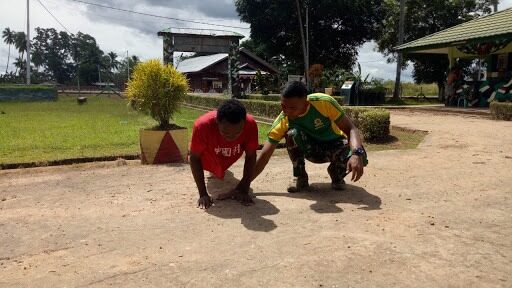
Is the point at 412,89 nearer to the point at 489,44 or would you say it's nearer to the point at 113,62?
the point at 489,44

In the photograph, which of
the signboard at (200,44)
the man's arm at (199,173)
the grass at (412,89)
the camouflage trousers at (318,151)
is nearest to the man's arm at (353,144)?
the camouflage trousers at (318,151)

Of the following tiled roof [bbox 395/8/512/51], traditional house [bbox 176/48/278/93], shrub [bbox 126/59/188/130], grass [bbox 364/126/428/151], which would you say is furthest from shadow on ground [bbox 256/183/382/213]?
traditional house [bbox 176/48/278/93]

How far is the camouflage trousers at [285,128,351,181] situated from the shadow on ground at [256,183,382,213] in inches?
7.7

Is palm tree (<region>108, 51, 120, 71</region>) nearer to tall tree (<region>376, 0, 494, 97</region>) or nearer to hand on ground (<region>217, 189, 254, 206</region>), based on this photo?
tall tree (<region>376, 0, 494, 97</region>)

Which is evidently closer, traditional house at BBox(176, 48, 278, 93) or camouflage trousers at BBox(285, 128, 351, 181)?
camouflage trousers at BBox(285, 128, 351, 181)

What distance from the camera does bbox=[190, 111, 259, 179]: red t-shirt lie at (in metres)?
4.21

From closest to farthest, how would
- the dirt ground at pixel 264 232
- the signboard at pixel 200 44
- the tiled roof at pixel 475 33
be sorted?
the dirt ground at pixel 264 232 → the tiled roof at pixel 475 33 → the signboard at pixel 200 44

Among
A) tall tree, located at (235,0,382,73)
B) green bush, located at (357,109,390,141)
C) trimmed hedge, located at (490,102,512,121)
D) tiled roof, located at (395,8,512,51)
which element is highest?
tall tree, located at (235,0,382,73)

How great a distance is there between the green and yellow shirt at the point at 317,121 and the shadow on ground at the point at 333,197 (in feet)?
1.88

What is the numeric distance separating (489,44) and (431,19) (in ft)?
51.3

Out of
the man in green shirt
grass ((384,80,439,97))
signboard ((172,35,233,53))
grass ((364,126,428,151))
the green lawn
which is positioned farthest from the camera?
grass ((384,80,439,97))

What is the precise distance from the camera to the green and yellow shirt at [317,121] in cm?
451

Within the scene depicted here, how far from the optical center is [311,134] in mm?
4715

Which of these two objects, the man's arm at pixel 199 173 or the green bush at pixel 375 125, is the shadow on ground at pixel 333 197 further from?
the green bush at pixel 375 125
